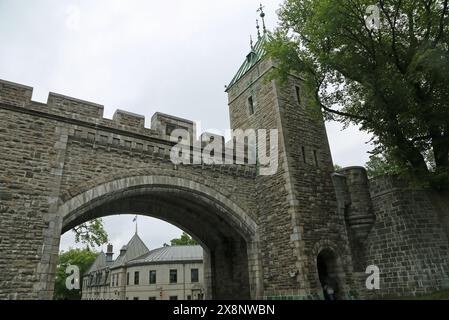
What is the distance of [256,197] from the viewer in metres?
12.9

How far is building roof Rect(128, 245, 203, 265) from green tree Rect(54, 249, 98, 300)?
11.6 meters

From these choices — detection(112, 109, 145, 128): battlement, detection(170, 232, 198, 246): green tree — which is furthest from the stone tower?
detection(170, 232, 198, 246): green tree

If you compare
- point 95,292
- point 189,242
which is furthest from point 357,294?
point 95,292

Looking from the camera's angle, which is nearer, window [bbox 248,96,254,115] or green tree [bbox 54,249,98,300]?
window [bbox 248,96,254,115]

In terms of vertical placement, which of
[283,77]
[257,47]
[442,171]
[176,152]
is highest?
[257,47]

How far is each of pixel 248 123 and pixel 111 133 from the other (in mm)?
6711

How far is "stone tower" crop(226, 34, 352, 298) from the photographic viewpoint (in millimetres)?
10844

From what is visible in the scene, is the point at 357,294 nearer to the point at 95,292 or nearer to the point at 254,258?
the point at 254,258

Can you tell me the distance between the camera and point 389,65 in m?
10.6

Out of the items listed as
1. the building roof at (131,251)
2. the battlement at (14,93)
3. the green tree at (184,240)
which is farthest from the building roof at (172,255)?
the battlement at (14,93)

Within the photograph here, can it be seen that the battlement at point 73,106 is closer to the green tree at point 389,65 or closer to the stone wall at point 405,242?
the green tree at point 389,65

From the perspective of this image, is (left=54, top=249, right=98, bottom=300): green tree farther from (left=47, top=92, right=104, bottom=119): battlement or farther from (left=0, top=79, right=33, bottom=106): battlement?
(left=0, top=79, right=33, bottom=106): battlement

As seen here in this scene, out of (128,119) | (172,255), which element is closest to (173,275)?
(172,255)

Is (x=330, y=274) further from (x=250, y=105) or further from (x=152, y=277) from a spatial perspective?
(x=152, y=277)
